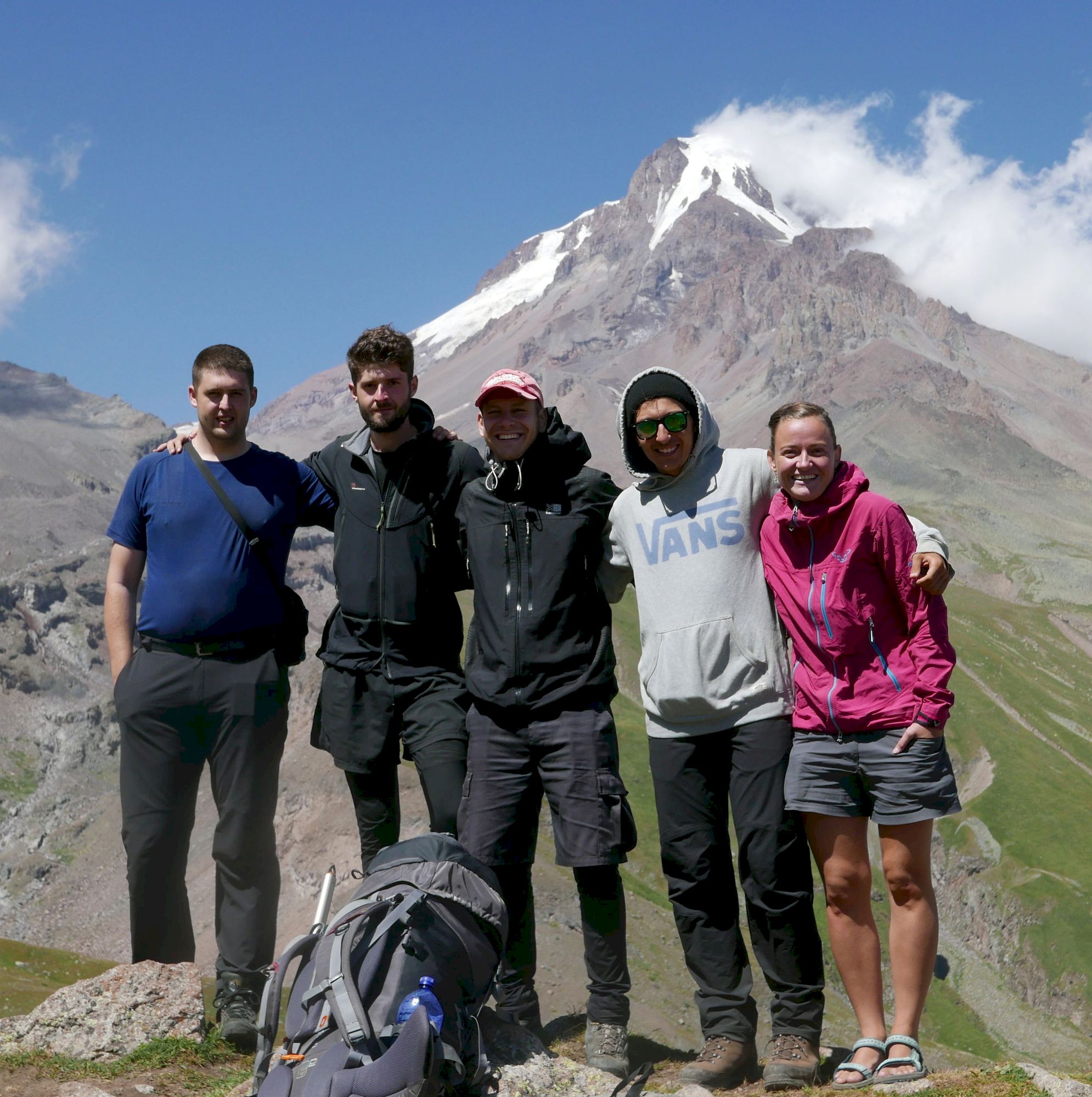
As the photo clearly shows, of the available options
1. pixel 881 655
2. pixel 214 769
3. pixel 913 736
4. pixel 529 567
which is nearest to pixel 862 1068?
pixel 913 736

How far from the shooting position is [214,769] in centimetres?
845

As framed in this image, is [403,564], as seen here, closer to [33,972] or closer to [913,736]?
[913,736]

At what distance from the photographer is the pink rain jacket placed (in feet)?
22.6

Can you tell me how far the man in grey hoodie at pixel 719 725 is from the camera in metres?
7.13

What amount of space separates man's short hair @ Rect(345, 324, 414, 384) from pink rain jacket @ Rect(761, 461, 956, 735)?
3153 mm

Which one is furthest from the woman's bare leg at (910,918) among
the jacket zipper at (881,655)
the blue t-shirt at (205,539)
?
the blue t-shirt at (205,539)

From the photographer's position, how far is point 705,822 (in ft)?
24.0

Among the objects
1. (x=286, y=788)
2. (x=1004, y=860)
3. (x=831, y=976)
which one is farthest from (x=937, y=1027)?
(x=286, y=788)

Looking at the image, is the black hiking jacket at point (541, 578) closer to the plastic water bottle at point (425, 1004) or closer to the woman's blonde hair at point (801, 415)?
the woman's blonde hair at point (801, 415)

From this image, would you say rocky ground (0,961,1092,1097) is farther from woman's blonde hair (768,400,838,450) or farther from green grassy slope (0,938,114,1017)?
green grassy slope (0,938,114,1017)

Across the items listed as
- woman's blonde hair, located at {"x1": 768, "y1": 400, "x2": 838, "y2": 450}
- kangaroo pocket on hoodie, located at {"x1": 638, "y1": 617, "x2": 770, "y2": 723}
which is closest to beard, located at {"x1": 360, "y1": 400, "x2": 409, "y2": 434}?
kangaroo pocket on hoodie, located at {"x1": 638, "y1": 617, "x2": 770, "y2": 723}

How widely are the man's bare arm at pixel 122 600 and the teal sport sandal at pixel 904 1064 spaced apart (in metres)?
6.35

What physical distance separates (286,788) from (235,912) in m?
80.2

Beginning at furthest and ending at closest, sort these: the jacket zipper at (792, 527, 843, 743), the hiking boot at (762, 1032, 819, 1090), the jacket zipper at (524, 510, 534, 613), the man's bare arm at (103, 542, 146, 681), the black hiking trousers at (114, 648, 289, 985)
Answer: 1. the man's bare arm at (103, 542, 146, 681)
2. the black hiking trousers at (114, 648, 289, 985)
3. the jacket zipper at (524, 510, 534, 613)
4. the jacket zipper at (792, 527, 843, 743)
5. the hiking boot at (762, 1032, 819, 1090)
